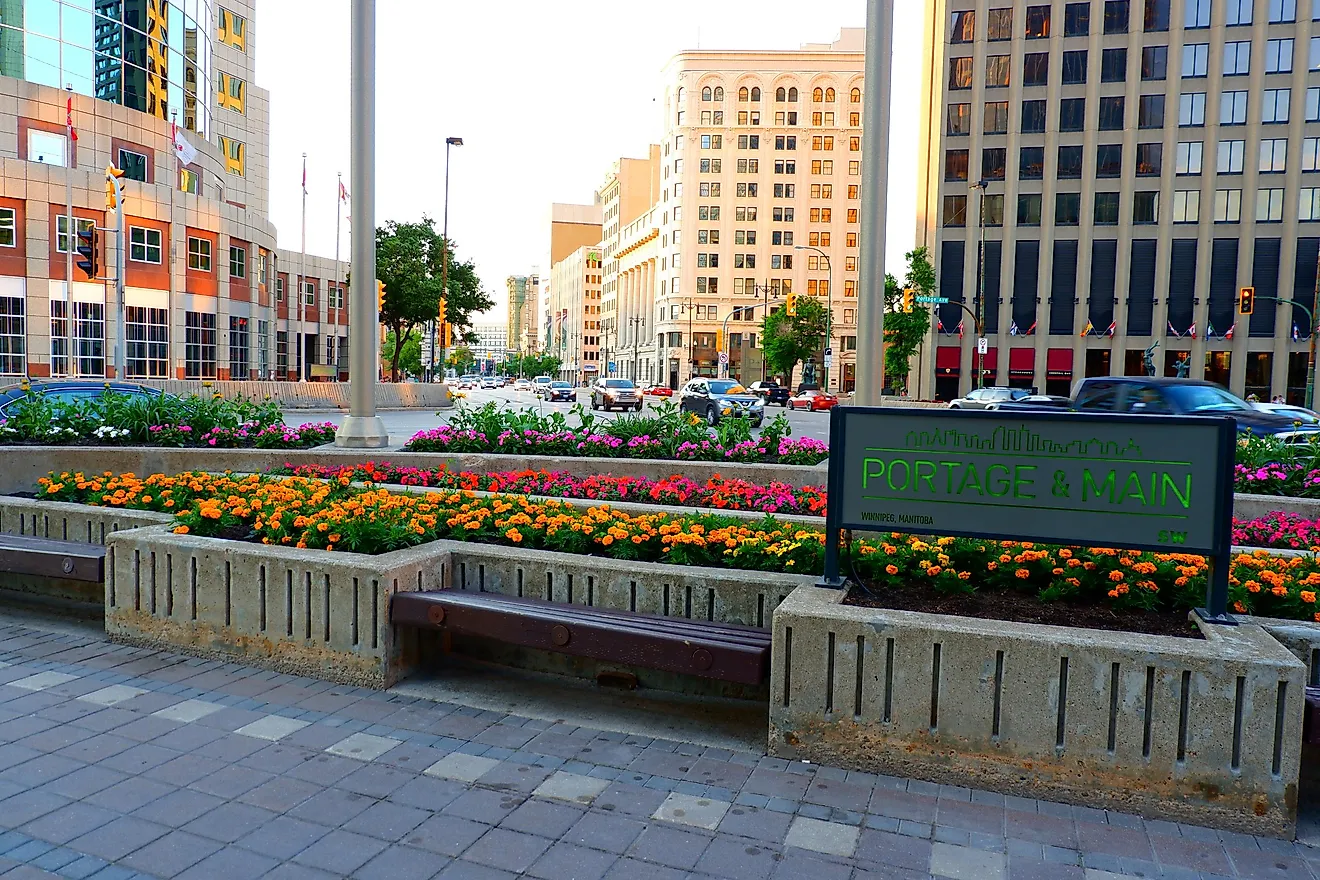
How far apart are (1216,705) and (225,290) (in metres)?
54.3

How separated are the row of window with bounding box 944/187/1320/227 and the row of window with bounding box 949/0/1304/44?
35.1 feet

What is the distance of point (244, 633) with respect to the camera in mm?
5836

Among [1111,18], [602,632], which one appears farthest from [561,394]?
[602,632]

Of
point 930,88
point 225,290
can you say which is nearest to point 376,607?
point 225,290

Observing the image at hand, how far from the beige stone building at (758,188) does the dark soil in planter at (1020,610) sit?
98.2m

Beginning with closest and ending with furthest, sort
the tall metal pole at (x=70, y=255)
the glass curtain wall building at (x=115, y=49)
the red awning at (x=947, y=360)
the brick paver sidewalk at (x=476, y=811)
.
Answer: the brick paver sidewalk at (x=476, y=811)
the tall metal pole at (x=70, y=255)
the glass curtain wall building at (x=115, y=49)
the red awning at (x=947, y=360)

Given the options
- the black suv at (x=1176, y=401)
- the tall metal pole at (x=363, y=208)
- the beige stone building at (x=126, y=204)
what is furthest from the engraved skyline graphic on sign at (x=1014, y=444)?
the beige stone building at (x=126, y=204)

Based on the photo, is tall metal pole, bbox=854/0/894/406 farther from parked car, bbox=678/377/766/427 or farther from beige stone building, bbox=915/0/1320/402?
beige stone building, bbox=915/0/1320/402

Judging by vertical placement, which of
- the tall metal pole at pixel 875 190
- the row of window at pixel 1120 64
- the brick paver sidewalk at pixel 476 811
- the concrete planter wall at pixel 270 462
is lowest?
the brick paver sidewalk at pixel 476 811

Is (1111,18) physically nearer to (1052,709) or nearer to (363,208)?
(363,208)

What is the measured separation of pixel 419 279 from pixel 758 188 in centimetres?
5901

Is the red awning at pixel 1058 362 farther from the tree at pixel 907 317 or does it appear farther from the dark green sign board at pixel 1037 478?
the dark green sign board at pixel 1037 478

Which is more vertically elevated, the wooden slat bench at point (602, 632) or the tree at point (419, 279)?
the tree at point (419, 279)

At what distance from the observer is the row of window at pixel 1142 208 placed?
62.8 m
